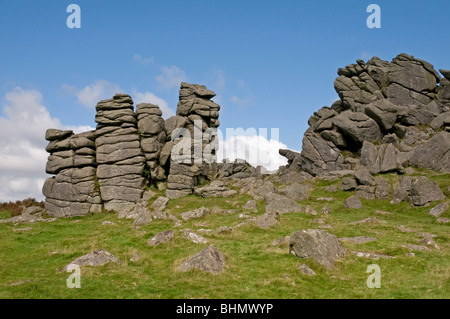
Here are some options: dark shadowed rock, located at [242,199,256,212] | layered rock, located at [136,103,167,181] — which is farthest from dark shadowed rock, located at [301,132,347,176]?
layered rock, located at [136,103,167,181]

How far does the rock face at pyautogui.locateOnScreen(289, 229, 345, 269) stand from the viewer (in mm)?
19391

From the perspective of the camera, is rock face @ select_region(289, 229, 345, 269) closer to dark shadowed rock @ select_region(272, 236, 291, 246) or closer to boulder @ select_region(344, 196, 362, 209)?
dark shadowed rock @ select_region(272, 236, 291, 246)

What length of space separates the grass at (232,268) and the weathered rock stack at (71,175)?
1941 cm

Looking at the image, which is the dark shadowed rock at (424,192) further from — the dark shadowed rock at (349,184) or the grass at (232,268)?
the dark shadowed rock at (349,184)

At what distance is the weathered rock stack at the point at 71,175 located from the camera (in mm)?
51719

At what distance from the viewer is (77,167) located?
5366 centimetres

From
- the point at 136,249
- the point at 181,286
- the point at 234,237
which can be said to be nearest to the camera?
the point at 181,286

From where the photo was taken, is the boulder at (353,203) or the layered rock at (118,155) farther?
the layered rock at (118,155)

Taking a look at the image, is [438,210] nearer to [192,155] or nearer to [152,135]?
[192,155]

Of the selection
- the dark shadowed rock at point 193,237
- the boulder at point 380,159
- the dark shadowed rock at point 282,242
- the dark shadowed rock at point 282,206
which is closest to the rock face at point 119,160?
→ the dark shadowed rock at point 282,206
